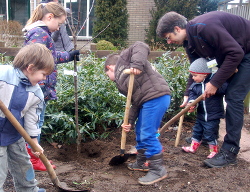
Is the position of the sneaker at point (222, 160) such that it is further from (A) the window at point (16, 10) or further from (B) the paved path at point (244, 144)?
(A) the window at point (16, 10)

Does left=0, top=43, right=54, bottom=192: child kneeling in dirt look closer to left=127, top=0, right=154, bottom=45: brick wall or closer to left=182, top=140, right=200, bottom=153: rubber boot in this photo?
left=182, top=140, right=200, bottom=153: rubber boot

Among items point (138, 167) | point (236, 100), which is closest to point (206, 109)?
point (236, 100)

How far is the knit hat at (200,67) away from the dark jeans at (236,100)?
316 millimetres

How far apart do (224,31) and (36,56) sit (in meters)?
1.83

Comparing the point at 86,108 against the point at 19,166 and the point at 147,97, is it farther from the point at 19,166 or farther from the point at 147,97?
the point at 19,166

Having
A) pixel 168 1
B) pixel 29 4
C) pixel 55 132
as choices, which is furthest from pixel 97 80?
pixel 29 4

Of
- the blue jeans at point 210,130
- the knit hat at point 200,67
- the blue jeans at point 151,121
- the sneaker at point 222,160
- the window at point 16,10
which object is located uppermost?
the window at point 16,10

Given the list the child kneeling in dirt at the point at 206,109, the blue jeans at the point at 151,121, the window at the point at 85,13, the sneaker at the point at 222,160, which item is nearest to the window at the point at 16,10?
the window at the point at 85,13

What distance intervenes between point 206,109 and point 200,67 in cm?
58

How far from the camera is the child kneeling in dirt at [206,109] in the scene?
353cm

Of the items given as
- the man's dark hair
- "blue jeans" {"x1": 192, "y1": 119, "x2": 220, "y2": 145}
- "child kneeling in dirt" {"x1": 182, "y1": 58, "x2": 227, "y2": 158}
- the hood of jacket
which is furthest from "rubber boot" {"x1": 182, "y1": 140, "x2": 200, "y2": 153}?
the hood of jacket

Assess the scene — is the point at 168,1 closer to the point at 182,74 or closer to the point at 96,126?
the point at 182,74

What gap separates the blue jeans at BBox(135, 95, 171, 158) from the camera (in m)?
2.91

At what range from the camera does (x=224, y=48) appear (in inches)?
114
